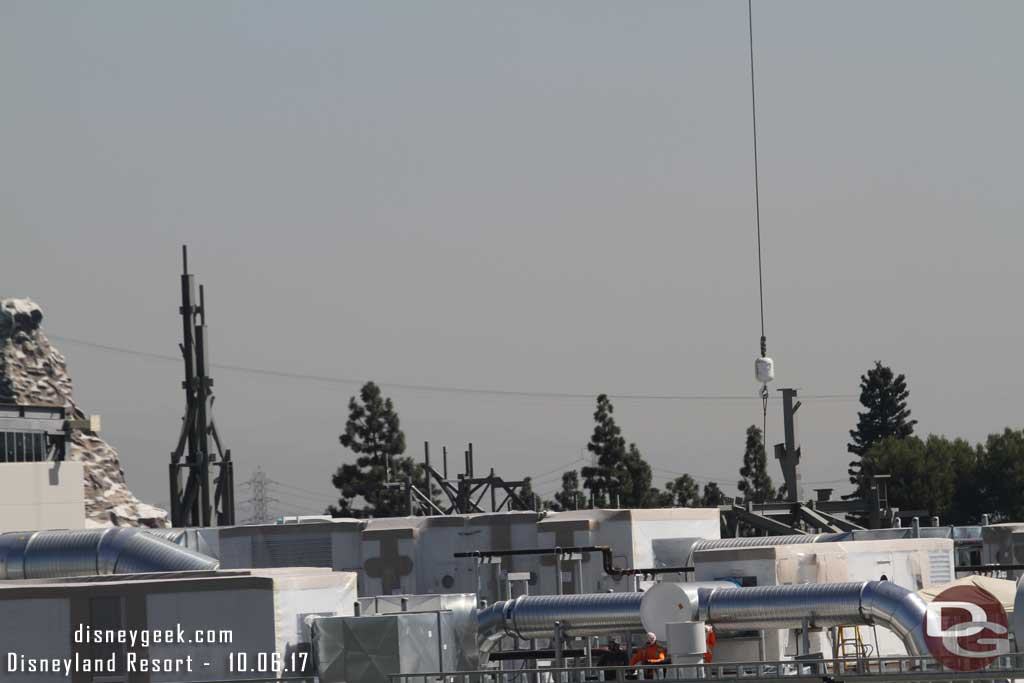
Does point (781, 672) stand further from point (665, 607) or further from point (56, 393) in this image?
point (56, 393)

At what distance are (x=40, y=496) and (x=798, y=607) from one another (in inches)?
1561

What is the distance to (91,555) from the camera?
33875 mm

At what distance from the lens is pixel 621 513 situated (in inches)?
1630

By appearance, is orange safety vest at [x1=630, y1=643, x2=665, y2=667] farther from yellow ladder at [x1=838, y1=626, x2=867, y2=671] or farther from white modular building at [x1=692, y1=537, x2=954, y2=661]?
yellow ladder at [x1=838, y1=626, x2=867, y2=671]

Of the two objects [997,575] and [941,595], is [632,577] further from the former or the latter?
[997,575]

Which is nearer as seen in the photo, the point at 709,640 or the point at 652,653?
the point at 652,653

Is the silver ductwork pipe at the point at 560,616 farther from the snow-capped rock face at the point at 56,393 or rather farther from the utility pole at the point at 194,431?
the snow-capped rock face at the point at 56,393

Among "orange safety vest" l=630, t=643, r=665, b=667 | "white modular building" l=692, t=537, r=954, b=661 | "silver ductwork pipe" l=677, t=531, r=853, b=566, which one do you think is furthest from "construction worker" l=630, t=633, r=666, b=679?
"silver ductwork pipe" l=677, t=531, r=853, b=566

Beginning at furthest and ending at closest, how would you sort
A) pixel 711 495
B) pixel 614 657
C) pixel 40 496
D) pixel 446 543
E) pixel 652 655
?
pixel 711 495 → pixel 40 496 → pixel 446 543 → pixel 614 657 → pixel 652 655

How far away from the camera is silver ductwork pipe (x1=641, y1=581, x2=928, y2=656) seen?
29.3 metres

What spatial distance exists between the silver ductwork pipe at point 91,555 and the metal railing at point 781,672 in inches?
282

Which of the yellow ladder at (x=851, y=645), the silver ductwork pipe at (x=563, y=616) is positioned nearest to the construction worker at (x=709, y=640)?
the silver ductwork pipe at (x=563, y=616)

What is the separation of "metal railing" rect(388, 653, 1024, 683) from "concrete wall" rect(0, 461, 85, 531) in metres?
30.8

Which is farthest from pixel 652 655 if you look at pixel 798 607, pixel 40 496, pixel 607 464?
pixel 607 464
